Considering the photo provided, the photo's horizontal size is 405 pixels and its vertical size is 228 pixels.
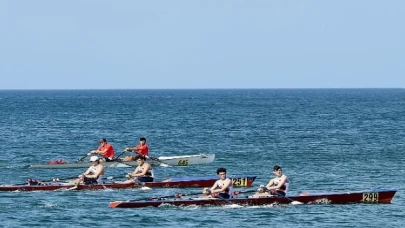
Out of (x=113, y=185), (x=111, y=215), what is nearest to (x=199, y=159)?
(x=113, y=185)

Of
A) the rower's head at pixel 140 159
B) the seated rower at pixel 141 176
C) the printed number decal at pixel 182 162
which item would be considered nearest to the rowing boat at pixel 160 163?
the printed number decal at pixel 182 162

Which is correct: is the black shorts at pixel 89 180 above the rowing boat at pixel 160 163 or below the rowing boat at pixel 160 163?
above

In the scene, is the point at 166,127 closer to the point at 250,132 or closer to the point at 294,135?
the point at 250,132

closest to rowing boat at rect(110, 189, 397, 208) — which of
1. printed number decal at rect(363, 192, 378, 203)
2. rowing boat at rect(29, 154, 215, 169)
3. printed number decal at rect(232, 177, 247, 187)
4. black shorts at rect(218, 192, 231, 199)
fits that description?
printed number decal at rect(363, 192, 378, 203)

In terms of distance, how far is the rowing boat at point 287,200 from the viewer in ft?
121

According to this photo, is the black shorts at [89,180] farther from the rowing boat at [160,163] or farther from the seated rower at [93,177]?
the rowing boat at [160,163]

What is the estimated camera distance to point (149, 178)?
42906mm

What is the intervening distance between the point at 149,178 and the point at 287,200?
791 cm

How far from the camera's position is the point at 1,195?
40.8 meters

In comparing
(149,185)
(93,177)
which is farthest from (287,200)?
(93,177)

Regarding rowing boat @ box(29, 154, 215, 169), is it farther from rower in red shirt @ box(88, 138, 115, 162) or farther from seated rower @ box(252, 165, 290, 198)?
seated rower @ box(252, 165, 290, 198)

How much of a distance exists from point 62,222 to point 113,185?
28.4 feet

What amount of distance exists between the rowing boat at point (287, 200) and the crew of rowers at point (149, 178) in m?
0.23

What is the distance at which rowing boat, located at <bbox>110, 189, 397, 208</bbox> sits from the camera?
36.8 meters
